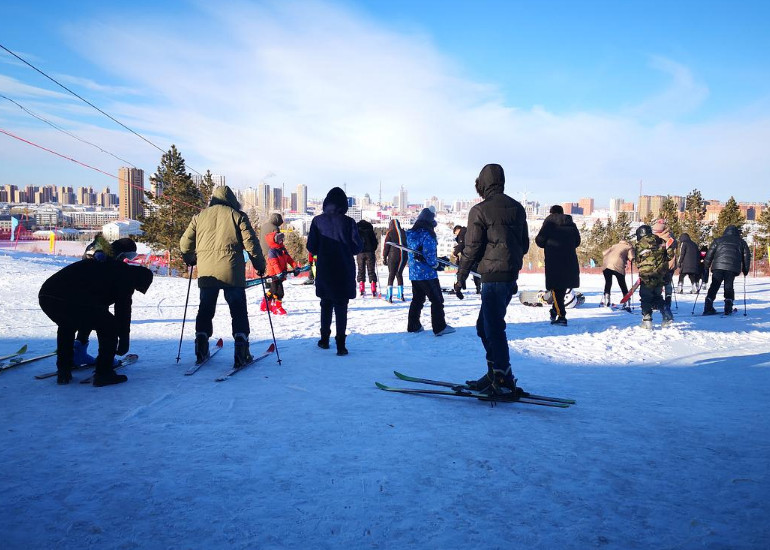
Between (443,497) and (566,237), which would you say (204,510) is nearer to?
(443,497)

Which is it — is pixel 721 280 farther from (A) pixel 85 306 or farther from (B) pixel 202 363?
(A) pixel 85 306

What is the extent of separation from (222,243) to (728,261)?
9898mm

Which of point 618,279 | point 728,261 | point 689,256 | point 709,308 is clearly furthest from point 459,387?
point 689,256

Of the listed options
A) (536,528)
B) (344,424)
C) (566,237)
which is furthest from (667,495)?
(566,237)

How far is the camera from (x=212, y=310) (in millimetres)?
5371

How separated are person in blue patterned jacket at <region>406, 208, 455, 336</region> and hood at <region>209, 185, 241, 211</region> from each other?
2960mm

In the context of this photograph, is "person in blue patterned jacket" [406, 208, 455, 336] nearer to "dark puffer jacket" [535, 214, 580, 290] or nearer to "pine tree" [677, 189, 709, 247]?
"dark puffer jacket" [535, 214, 580, 290]

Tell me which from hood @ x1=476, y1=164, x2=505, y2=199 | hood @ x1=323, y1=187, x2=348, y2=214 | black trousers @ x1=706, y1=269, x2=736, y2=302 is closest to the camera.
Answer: hood @ x1=476, y1=164, x2=505, y2=199

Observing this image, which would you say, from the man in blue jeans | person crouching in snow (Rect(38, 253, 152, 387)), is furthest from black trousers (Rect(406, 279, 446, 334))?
person crouching in snow (Rect(38, 253, 152, 387))

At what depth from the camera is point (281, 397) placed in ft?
13.7

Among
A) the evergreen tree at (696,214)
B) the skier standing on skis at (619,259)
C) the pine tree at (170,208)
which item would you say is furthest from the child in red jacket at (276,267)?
the evergreen tree at (696,214)

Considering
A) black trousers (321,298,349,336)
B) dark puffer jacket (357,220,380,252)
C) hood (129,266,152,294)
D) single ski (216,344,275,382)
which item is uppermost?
dark puffer jacket (357,220,380,252)

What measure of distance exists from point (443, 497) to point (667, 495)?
117cm

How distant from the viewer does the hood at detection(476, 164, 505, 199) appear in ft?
14.0
